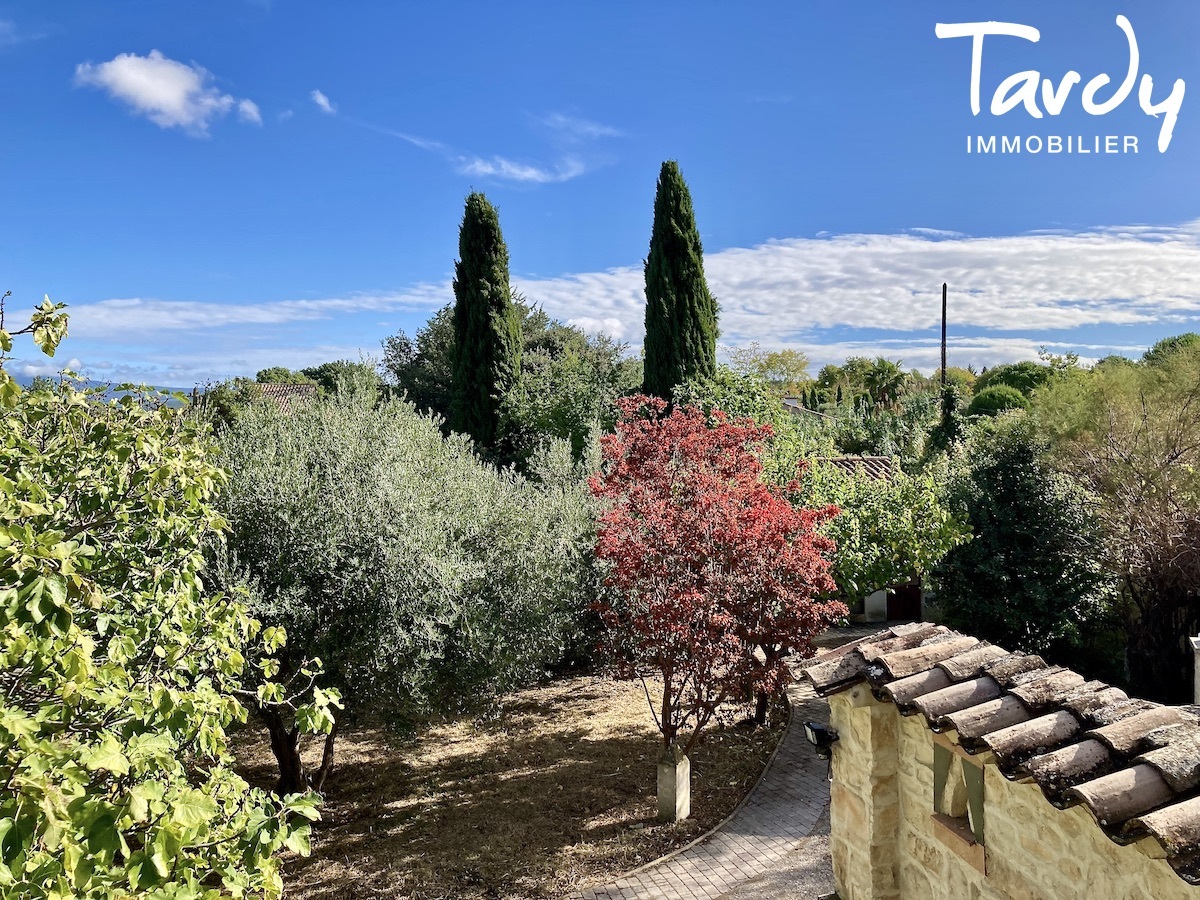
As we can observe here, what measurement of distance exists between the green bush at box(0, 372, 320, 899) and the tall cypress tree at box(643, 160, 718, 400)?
57.4 ft

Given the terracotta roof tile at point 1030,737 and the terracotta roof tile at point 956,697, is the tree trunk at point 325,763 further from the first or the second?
the terracotta roof tile at point 1030,737

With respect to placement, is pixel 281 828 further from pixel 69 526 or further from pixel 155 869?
pixel 69 526

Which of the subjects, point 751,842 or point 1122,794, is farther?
point 751,842

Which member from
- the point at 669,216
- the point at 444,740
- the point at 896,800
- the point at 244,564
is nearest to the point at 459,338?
the point at 669,216

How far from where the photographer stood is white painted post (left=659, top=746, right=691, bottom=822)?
9320mm

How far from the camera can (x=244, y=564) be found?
877 centimetres

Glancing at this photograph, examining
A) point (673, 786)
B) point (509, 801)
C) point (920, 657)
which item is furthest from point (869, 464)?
point (920, 657)

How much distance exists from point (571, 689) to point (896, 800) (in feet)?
33.4

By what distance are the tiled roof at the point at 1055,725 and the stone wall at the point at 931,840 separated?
0.28 m

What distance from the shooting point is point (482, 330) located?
24734 mm

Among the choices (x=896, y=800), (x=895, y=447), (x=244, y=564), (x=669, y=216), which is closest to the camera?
(x=896, y=800)

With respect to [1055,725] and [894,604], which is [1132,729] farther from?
[894,604]

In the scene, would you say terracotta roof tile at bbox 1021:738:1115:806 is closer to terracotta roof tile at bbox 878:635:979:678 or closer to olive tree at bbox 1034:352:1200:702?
terracotta roof tile at bbox 878:635:979:678

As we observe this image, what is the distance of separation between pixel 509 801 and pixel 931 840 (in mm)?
6481
